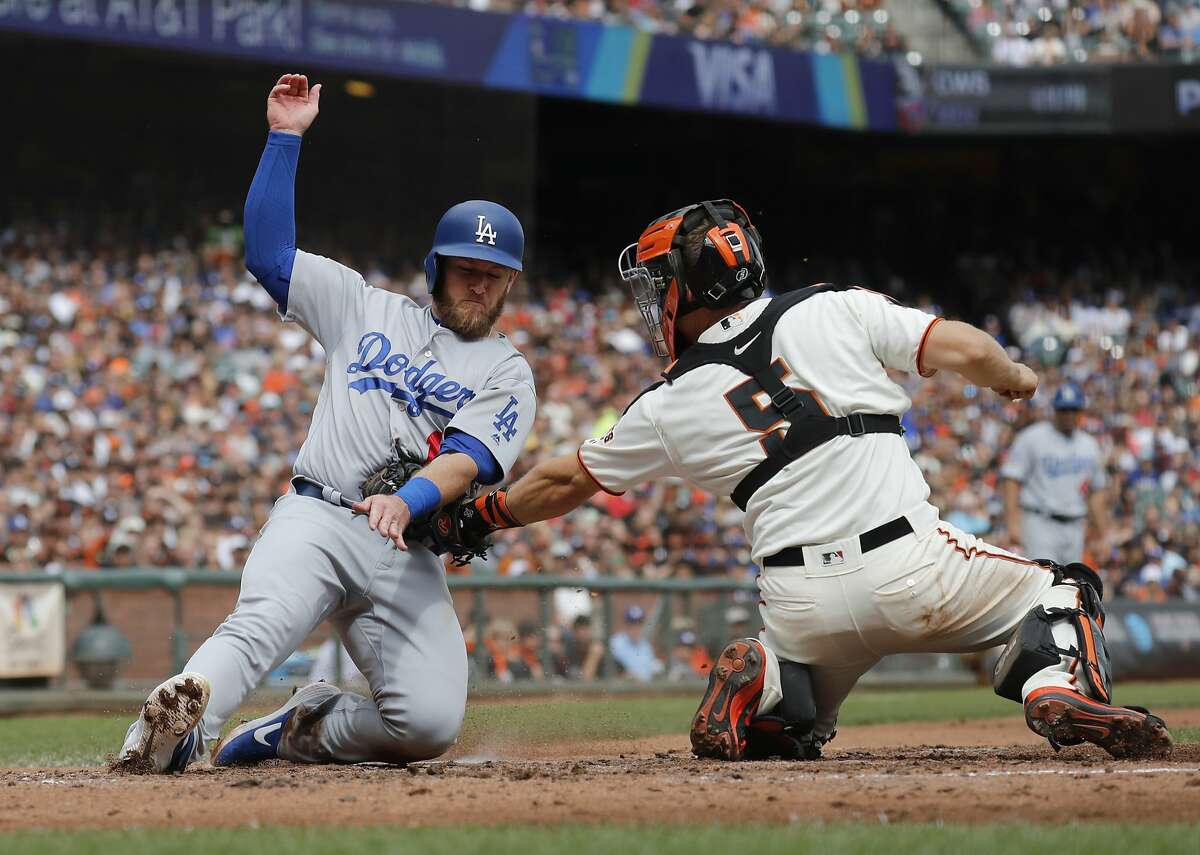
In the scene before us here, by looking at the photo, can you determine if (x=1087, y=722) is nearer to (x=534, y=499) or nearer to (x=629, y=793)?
(x=629, y=793)

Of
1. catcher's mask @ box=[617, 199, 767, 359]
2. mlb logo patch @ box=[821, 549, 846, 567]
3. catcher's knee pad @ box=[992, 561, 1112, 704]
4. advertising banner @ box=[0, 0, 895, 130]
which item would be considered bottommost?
catcher's knee pad @ box=[992, 561, 1112, 704]

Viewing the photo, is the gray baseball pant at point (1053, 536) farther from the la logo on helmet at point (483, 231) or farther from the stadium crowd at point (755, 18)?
the stadium crowd at point (755, 18)

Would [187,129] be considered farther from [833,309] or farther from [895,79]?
[833,309]

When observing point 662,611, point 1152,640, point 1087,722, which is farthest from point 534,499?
point 1152,640

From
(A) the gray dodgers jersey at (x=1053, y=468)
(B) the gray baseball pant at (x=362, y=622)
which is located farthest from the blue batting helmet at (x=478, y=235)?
(A) the gray dodgers jersey at (x=1053, y=468)

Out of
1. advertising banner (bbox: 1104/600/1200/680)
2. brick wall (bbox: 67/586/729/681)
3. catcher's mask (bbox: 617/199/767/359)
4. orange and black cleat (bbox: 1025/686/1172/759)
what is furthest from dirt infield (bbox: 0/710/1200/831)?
advertising banner (bbox: 1104/600/1200/680)

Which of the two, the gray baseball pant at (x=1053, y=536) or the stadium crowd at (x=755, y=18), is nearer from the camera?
the gray baseball pant at (x=1053, y=536)

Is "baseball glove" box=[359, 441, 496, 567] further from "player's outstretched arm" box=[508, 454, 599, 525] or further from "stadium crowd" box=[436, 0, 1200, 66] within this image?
"stadium crowd" box=[436, 0, 1200, 66]
